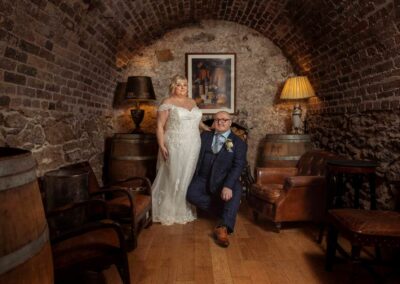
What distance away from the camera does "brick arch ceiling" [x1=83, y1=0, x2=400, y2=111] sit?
2938 millimetres

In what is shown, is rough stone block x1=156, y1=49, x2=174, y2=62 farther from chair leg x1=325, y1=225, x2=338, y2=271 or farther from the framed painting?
chair leg x1=325, y1=225, x2=338, y2=271

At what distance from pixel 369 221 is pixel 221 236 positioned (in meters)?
1.35

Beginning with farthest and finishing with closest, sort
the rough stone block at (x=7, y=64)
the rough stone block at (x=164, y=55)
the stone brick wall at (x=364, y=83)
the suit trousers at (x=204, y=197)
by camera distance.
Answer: the rough stone block at (x=164, y=55), the suit trousers at (x=204, y=197), the stone brick wall at (x=364, y=83), the rough stone block at (x=7, y=64)

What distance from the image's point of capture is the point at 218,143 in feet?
11.6

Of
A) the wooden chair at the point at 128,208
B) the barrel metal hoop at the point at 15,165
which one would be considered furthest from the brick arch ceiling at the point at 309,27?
the barrel metal hoop at the point at 15,165

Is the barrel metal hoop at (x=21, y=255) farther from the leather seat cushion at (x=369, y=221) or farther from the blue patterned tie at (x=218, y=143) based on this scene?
the blue patterned tie at (x=218, y=143)

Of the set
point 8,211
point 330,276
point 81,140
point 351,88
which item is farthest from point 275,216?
point 8,211

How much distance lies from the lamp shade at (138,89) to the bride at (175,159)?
930 millimetres

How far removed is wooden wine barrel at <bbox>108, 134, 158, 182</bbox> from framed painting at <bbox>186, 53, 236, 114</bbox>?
1.36 metres

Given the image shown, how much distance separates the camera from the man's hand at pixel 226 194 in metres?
3.21

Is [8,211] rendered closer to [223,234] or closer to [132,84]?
[223,234]

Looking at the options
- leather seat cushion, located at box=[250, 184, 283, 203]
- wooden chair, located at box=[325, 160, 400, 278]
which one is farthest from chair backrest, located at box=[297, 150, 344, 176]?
wooden chair, located at box=[325, 160, 400, 278]

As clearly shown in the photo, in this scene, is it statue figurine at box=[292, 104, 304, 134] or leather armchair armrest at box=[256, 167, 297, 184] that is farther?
statue figurine at box=[292, 104, 304, 134]

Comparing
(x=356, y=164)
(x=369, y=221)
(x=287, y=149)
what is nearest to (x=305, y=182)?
(x=356, y=164)
